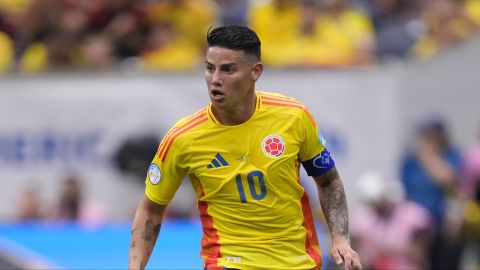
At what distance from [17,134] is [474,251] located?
4.83m

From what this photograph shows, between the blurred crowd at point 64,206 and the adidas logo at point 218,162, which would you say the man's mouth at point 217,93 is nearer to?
the adidas logo at point 218,162

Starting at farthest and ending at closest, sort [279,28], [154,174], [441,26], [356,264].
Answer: [441,26] → [279,28] → [154,174] → [356,264]

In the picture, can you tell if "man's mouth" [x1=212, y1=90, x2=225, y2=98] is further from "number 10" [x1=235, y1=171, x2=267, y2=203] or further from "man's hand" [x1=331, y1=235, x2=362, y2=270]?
"man's hand" [x1=331, y1=235, x2=362, y2=270]

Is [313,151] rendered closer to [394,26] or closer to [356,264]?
[356,264]

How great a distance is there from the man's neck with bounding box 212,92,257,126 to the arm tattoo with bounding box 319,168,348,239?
61cm

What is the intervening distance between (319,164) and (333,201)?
23 centimetres

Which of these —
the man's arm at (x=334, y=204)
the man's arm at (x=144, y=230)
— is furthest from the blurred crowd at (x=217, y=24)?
the man's arm at (x=144, y=230)

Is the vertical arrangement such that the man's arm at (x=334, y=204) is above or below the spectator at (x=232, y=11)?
below

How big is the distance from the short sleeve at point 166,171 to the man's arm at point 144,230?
0.27 feet

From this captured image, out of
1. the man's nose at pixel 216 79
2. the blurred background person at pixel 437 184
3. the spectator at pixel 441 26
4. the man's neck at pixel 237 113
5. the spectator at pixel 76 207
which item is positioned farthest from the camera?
the spectator at pixel 441 26

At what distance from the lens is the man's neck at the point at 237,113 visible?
6387 mm

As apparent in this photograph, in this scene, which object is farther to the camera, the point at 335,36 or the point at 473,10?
the point at 473,10

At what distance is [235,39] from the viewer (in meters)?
6.23

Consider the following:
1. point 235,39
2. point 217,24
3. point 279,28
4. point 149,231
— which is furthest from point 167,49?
point 235,39
